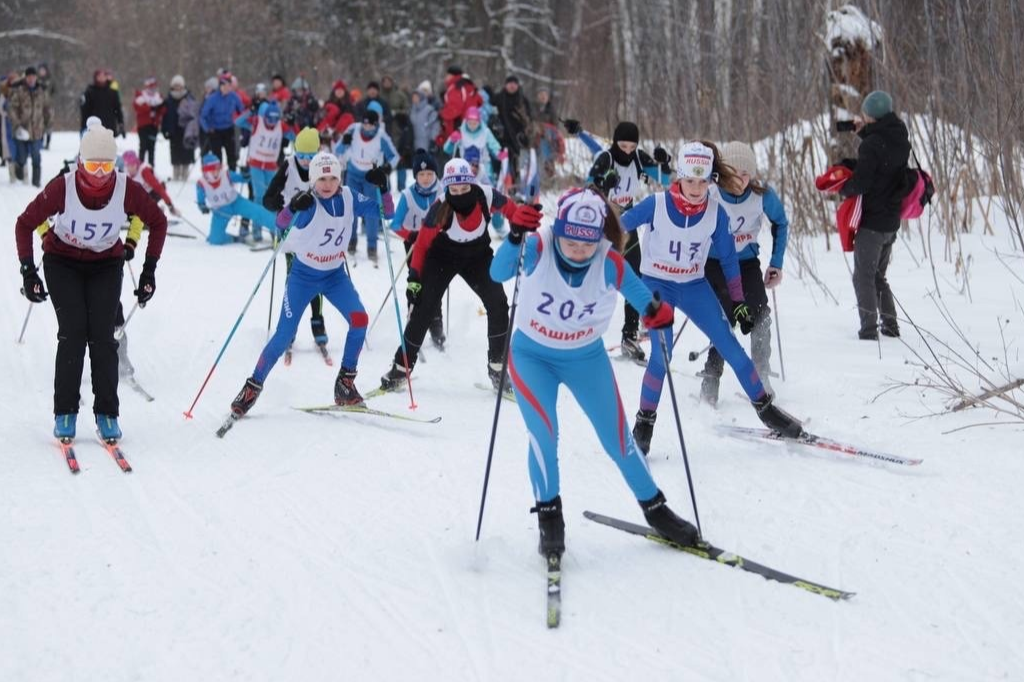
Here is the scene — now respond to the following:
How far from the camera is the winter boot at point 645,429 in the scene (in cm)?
600

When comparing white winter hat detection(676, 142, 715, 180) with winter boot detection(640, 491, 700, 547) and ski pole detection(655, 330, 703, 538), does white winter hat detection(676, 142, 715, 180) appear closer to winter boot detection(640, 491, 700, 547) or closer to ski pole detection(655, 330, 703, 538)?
ski pole detection(655, 330, 703, 538)

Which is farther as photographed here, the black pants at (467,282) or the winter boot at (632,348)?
the winter boot at (632,348)

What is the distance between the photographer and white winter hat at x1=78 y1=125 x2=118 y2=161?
5832mm

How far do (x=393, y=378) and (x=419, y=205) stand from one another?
1853 millimetres

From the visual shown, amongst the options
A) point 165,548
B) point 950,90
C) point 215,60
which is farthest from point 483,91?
point 215,60

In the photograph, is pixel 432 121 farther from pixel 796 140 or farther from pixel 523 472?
pixel 523 472

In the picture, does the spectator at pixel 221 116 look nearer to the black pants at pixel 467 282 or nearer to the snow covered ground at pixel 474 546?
the snow covered ground at pixel 474 546

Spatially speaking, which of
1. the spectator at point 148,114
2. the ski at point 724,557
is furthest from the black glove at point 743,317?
the spectator at point 148,114

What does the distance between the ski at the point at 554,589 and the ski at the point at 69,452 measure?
2.89m

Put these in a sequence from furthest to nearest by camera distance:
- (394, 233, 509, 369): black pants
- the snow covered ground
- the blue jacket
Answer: the blue jacket
(394, 233, 509, 369): black pants
the snow covered ground

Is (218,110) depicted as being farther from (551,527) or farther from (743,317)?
(551,527)

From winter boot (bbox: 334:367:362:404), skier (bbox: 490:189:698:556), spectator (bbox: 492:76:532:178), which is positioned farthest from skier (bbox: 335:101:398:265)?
skier (bbox: 490:189:698:556)

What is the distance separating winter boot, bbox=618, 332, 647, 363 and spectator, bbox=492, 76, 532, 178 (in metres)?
8.15

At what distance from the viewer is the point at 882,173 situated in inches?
308
